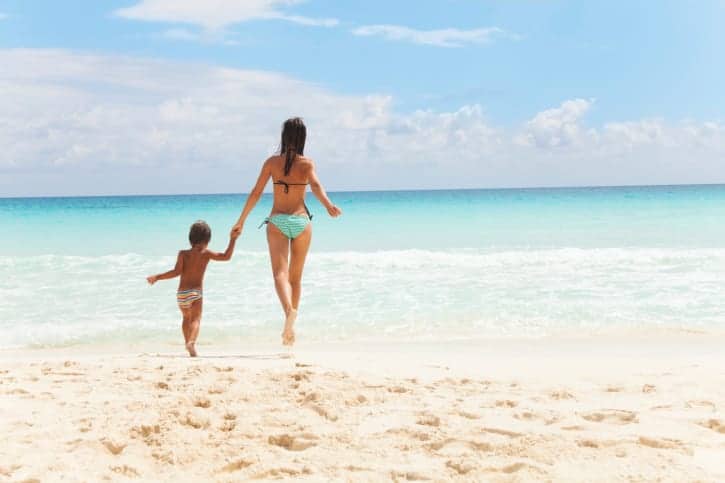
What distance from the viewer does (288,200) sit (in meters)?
5.56

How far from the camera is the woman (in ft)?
18.0

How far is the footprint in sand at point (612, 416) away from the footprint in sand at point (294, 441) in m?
1.43

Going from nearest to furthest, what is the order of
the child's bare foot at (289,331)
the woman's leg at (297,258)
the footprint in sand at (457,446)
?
the footprint in sand at (457,446)
the child's bare foot at (289,331)
the woman's leg at (297,258)

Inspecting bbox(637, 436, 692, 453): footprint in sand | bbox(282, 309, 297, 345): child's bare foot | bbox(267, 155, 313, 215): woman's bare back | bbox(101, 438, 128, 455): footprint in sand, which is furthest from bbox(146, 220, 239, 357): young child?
bbox(637, 436, 692, 453): footprint in sand

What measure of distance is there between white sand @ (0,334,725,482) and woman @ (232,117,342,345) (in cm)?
84

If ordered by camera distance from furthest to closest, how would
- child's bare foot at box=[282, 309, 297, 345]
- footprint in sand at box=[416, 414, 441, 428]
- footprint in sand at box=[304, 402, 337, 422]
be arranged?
child's bare foot at box=[282, 309, 297, 345] < footprint in sand at box=[304, 402, 337, 422] < footprint in sand at box=[416, 414, 441, 428]

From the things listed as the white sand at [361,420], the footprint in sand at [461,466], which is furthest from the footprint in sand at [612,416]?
the footprint in sand at [461,466]

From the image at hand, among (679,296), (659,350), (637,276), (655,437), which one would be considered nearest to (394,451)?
(655,437)

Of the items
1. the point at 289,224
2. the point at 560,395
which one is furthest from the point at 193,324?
the point at 560,395

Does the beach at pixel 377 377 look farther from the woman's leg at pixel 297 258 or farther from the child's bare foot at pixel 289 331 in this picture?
the woman's leg at pixel 297 258

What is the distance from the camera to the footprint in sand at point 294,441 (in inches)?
124

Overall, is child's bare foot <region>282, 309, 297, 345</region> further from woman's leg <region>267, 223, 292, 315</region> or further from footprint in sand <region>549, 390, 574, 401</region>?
footprint in sand <region>549, 390, 574, 401</region>

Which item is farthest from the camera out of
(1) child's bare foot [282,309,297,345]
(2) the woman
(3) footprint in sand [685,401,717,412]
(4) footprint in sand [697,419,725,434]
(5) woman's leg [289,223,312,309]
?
(5) woman's leg [289,223,312,309]

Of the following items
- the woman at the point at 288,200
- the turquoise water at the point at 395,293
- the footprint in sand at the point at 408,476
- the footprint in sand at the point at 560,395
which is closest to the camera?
the footprint in sand at the point at 408,476
